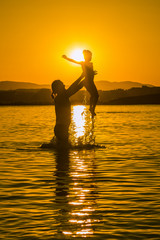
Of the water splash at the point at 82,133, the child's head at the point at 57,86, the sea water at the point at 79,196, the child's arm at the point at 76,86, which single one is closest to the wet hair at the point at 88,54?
the child's arm at the point at 76,86

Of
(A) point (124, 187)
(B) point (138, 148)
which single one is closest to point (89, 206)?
(A) point (124, 187)

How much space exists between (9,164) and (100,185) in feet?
17.7

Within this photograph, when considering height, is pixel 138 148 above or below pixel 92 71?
below

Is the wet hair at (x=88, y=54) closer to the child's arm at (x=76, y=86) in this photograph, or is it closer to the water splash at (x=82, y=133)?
the child's arm at (x=76, y=86)

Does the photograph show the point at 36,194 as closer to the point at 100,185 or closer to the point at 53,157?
the point at 100,185

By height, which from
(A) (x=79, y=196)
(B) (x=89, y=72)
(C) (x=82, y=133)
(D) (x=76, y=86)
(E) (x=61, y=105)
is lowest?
(C) (x=82, y=133)

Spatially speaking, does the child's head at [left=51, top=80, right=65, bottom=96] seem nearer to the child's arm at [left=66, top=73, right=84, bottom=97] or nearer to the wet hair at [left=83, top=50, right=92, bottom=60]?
the child's arm at [left=66, top=73, right=84, bottom=97]

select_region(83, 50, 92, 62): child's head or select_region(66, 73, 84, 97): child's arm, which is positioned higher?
select_region(83, 50, 92, 62): child's head

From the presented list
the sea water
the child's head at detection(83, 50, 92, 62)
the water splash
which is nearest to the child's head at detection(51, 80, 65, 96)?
the water splash

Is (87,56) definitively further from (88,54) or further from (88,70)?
(88,70)

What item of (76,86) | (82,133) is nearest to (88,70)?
(76,86)

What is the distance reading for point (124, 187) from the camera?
13.1m

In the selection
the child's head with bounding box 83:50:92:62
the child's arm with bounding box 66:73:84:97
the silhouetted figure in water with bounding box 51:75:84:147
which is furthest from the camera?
the silhouetted figure in water with bounding box 51:75:84:147

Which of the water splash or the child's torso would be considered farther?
the water splash
